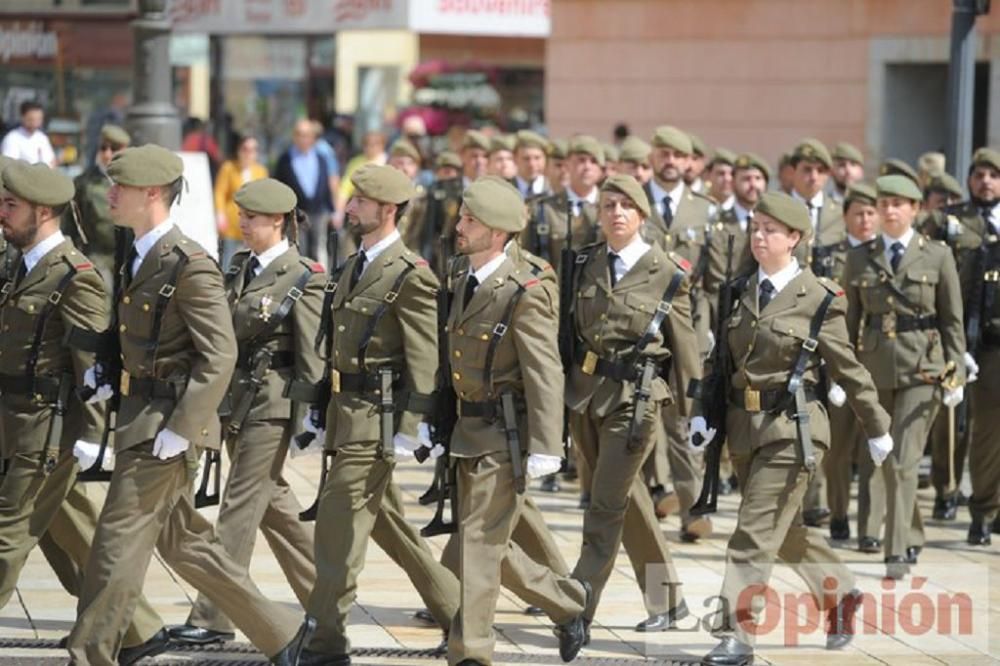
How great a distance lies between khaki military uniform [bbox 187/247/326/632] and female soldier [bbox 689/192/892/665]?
176cm

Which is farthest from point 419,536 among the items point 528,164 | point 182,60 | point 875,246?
point 182,60

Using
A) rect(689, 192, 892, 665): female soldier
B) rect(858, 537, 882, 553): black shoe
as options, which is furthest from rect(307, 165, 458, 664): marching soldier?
rect(858, 537, 882, 553): black shoe

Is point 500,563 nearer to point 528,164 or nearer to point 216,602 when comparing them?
point 216,602

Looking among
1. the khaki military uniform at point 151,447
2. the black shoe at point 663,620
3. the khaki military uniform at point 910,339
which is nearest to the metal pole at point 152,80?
the khaki military uniform at point 910,339

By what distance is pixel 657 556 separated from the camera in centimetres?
1005

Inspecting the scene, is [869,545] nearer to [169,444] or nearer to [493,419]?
[493,419]

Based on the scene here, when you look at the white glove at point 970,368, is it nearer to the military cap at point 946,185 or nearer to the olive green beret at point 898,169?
the military cap at point 946,185

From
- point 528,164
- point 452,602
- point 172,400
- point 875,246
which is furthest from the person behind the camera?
point 528,164

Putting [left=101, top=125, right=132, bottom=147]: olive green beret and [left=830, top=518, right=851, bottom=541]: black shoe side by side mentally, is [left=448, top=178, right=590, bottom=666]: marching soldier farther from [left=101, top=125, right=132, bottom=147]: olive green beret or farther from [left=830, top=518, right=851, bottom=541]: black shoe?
[left=101, top=125, right=132, bottom=147]: olive green beret

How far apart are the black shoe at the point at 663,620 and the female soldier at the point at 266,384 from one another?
1.57 meters

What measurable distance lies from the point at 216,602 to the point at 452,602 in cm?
118

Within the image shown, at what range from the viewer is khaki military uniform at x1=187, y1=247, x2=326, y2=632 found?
9.34m

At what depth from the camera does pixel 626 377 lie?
9.87m

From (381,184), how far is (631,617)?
2.49 meters
